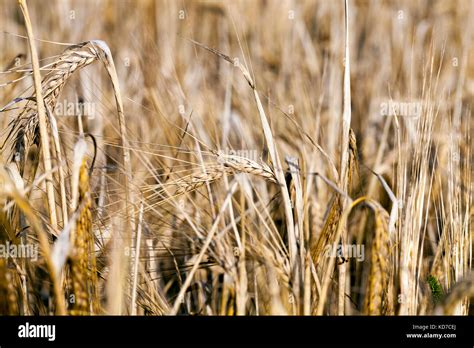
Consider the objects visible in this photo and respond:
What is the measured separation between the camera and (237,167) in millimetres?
1286

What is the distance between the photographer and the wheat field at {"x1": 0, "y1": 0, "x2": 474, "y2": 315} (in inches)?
49.4

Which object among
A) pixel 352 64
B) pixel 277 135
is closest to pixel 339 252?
pixel 277 135

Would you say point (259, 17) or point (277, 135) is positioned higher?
point (259, 17)

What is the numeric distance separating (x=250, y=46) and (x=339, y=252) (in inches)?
65.6

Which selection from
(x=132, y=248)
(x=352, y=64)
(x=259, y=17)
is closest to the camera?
(x=132, y=248)

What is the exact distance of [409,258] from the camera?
4.39ft

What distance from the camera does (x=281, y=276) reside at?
130cm

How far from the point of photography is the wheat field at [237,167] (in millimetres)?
1256

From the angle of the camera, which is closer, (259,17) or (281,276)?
(281,276)
